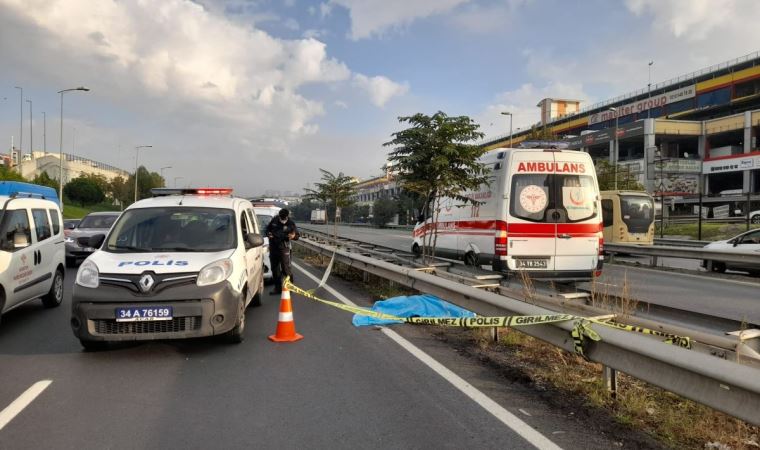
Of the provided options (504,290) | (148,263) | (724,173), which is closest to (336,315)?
(504,290)

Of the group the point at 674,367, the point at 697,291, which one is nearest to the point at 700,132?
the point at 697,291

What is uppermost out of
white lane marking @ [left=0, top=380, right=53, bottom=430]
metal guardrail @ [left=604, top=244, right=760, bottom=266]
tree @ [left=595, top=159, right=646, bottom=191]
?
tree @ [left=595, top=159, right=646, bottom=191]

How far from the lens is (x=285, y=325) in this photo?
6.50 meters

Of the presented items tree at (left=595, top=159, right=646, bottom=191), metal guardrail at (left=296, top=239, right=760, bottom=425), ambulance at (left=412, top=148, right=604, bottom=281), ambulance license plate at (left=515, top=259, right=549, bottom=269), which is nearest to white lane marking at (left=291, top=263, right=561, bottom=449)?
metal guardrail at (left=296, top=239, right=760, bottom=425)

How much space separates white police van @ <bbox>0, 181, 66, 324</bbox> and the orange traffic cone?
11.4ft

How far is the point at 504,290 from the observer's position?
7387 millimetres

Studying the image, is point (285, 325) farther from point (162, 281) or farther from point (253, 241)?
point (162, 281)

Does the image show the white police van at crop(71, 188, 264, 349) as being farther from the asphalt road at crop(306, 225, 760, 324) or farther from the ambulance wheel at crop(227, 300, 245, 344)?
the asphalt road at crop(306, 225, 760, 324)

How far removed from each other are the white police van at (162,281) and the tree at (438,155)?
239 inches

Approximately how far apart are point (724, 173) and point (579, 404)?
2477 inches

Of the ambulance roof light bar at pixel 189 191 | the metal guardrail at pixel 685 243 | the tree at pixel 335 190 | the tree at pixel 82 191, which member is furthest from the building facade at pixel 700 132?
the tree at pixel 82 191

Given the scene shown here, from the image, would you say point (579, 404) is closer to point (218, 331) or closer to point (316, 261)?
point (218, 331)

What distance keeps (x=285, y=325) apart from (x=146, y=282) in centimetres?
173

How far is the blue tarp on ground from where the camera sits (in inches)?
295
